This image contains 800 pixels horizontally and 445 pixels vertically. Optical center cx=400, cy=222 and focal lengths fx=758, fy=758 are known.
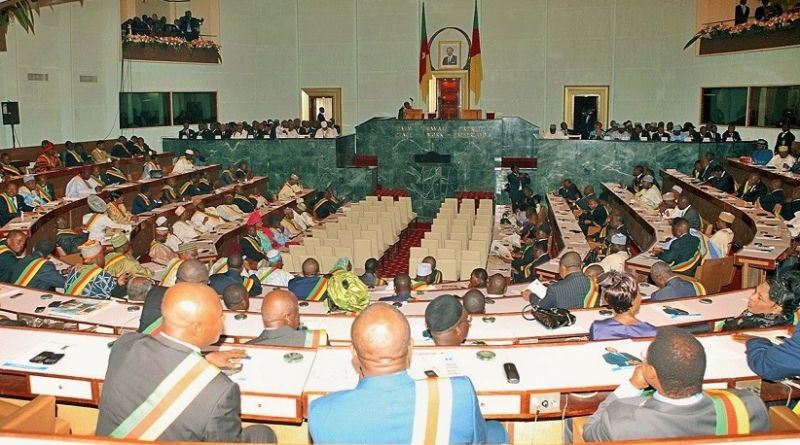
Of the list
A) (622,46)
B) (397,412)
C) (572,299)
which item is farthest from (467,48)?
(397,412)

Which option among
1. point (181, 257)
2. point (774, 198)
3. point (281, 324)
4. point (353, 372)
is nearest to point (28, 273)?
point (181, 257)

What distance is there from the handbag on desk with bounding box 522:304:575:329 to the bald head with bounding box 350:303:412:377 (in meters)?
2.47

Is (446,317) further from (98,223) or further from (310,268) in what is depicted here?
(98,223)

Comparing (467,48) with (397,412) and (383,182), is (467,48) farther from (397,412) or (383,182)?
(397,412)

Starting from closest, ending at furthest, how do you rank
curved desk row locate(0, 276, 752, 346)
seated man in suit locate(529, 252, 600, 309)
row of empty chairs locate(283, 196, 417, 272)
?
1. curved desk row locate(0, 276, 752, 346)
2. seated man in suit locate(529, 252, 600, 309)
3. row of empty chairs locate(283, 196, 417, 272)

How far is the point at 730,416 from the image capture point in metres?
2.69

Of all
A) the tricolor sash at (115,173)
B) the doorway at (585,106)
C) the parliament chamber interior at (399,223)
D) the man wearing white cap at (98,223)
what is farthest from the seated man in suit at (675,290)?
the doorway at (585,106)

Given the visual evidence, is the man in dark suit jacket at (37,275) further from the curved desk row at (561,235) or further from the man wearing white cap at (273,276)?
the curved desk row at (561,235)

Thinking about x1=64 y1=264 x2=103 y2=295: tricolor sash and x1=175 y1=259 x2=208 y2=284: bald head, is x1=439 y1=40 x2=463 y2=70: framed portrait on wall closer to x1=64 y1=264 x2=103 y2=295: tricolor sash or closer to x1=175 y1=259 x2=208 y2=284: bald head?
x1=64 y1=264 x2=103 y2=295: tricolor sash

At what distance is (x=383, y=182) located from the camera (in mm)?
17734

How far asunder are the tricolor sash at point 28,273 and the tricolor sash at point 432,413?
212 inches

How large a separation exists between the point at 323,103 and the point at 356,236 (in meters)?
10.6

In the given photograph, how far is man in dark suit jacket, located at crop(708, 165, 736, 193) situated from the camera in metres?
12.8

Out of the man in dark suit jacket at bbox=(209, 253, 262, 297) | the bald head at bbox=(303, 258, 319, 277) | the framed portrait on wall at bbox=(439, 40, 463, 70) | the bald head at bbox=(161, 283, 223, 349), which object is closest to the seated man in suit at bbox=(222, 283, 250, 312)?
the man in dark suit jacket at bbox=(209, 253, 262, 297)
